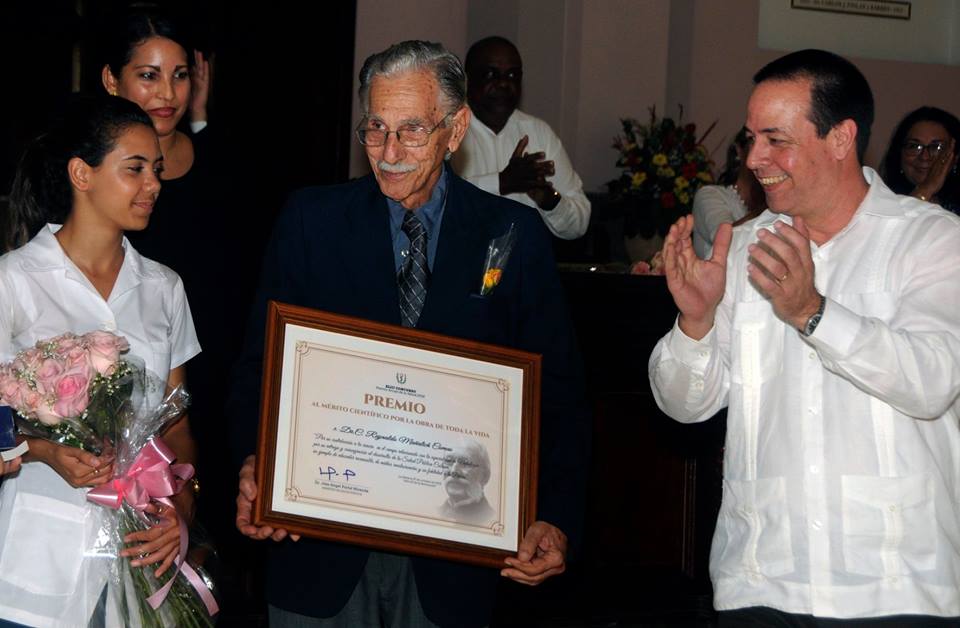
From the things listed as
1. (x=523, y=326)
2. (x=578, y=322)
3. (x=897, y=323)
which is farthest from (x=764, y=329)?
(x=578, y=322)

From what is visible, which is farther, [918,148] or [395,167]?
[918,148]

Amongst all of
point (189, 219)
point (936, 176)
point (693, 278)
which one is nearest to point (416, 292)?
point (693, 278)

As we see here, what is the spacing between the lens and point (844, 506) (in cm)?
225

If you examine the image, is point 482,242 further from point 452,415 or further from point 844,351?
point 844,351

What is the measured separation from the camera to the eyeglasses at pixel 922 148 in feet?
16.5

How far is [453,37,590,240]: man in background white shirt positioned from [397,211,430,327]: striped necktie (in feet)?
8.65

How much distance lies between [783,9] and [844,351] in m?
6.29

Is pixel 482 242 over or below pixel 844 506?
over

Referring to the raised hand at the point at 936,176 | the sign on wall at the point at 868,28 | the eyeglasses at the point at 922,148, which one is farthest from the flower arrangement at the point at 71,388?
the sign on wall at the point at 868,28

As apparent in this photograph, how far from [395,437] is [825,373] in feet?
2.55

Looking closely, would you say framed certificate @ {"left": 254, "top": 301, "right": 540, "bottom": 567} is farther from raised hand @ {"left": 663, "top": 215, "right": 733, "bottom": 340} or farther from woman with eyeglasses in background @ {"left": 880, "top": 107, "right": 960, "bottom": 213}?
woman with eyeglasses in background @ {"left": 880, "top": 107, "right": 960, "bottom": 213}

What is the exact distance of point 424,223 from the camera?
2.59 m

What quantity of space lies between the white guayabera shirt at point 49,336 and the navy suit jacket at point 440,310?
35cm

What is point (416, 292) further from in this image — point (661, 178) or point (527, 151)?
point (661, 178)
